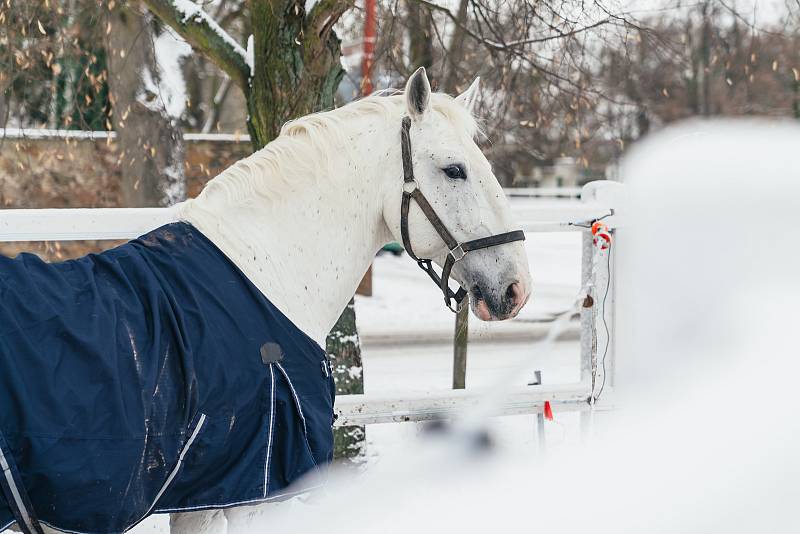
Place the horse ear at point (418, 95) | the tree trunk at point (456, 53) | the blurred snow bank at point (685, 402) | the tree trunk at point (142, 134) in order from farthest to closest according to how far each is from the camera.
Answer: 1. the tree trunk at point (142, 134)
2. the tree trunk at point (456, 53)
3. the horse ear at point (418, 95)
4. the blurred snow bank at point (685, 402)

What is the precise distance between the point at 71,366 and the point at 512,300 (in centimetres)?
145

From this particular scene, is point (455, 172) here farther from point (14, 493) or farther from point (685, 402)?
point (685, 402)

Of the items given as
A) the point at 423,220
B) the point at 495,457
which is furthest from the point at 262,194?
the point at 495,457

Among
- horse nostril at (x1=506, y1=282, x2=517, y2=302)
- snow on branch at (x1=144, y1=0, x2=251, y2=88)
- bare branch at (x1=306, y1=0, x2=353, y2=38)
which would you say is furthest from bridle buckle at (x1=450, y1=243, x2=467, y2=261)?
snow on branch at (x1=144, y1=0, x2=251, y2=88)

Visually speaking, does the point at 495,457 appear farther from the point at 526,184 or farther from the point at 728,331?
the point at 526,184

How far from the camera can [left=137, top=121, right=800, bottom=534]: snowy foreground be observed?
0.55 metres

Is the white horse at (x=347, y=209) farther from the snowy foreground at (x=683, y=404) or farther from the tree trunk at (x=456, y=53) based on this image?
the tree trunk at (x=456, y=53)

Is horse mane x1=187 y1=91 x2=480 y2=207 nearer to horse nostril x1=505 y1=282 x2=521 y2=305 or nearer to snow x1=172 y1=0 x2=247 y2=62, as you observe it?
horse nostril x1=505 y1=282 x2=521 y2=305

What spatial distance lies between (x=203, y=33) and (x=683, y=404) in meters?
4.24

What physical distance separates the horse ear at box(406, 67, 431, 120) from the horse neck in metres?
0.19

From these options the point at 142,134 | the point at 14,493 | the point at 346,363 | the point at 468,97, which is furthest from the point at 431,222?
the point at 142,134

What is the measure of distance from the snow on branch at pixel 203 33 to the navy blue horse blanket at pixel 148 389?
228cm

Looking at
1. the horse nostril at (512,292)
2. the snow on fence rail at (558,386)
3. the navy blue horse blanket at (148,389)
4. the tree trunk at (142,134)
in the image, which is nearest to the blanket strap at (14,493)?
the navy blue horse blanket at (148,389)

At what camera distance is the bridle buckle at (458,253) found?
8.82 ft
